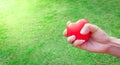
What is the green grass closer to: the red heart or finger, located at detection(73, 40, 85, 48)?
the red heart

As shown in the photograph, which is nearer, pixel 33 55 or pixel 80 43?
pixel 80 43

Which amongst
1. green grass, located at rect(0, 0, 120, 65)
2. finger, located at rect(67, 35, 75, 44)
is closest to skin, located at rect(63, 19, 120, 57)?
finger, located at rect(67, 35, 75, 44)

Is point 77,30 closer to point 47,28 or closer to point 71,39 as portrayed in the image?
point 71,39

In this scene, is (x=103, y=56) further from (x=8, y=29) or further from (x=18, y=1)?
(x=18, y=1)

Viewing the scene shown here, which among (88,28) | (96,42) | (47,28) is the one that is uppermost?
(88,28)

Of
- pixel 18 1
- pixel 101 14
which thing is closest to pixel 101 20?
pixel 101 14

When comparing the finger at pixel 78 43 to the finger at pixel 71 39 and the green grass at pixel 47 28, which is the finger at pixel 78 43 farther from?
the green grass at pixel 47 28

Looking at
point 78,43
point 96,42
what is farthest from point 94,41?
point 78,43
